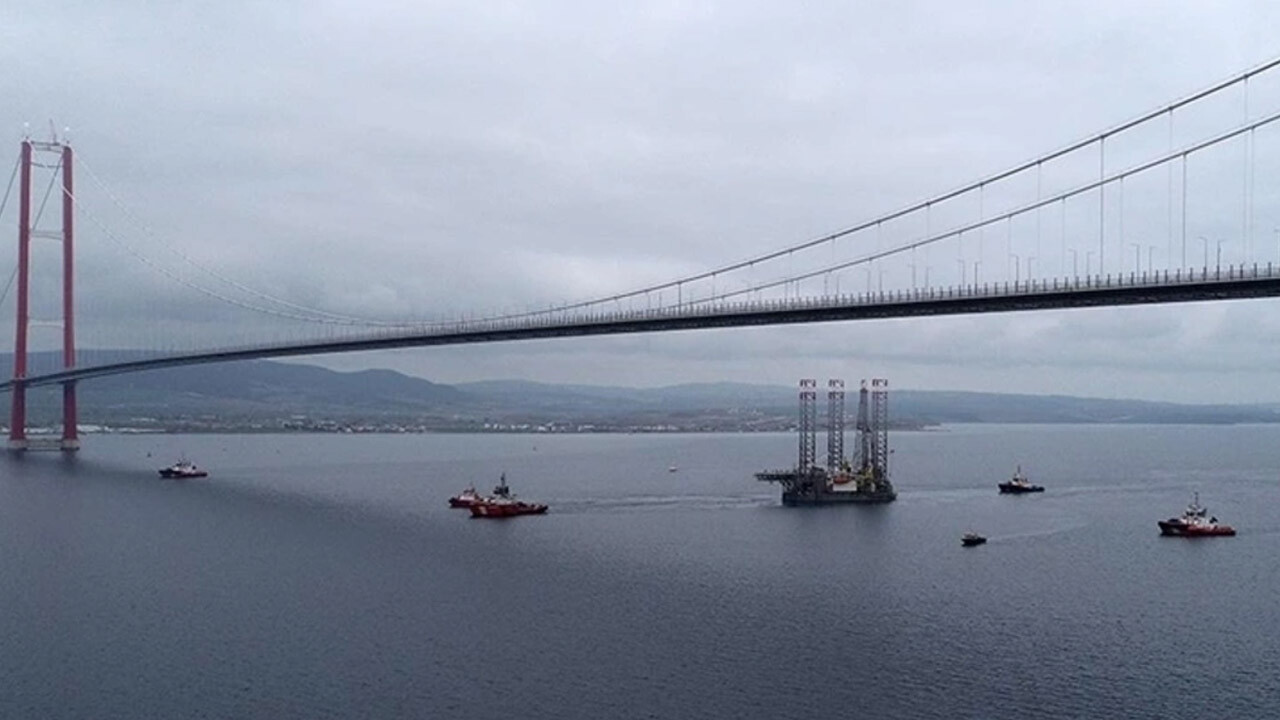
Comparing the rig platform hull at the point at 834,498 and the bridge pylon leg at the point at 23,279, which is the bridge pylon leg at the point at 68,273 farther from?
the rig platform hull at the point at 834,498

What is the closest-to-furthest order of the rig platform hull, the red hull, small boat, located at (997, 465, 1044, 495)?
the red hull < the rig platform hull < small boat, located at (997, 465, 1044, 495)

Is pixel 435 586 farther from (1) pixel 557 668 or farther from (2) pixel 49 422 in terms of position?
(2) pixel 49 422

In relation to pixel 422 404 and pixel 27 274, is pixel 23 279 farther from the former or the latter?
pixel 422 404

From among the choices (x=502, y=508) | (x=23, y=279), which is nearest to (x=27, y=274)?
(x=23, y=279)

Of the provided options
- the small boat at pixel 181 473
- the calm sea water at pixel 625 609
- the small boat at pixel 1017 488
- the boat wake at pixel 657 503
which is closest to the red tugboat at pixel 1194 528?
the calm sea water at pixel 625 609

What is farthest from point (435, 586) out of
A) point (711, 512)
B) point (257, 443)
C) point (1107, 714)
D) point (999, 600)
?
point (257, 443)

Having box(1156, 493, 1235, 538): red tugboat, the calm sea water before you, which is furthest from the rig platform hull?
box(1156, 493, 1235, 538): red tugboat

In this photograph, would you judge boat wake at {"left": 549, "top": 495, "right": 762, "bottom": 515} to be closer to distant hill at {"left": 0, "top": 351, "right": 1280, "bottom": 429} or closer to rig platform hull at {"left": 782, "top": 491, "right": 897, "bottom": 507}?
rig platform hull at {"left": 782, "top": 491, "right": 897, "bottom": 507}
